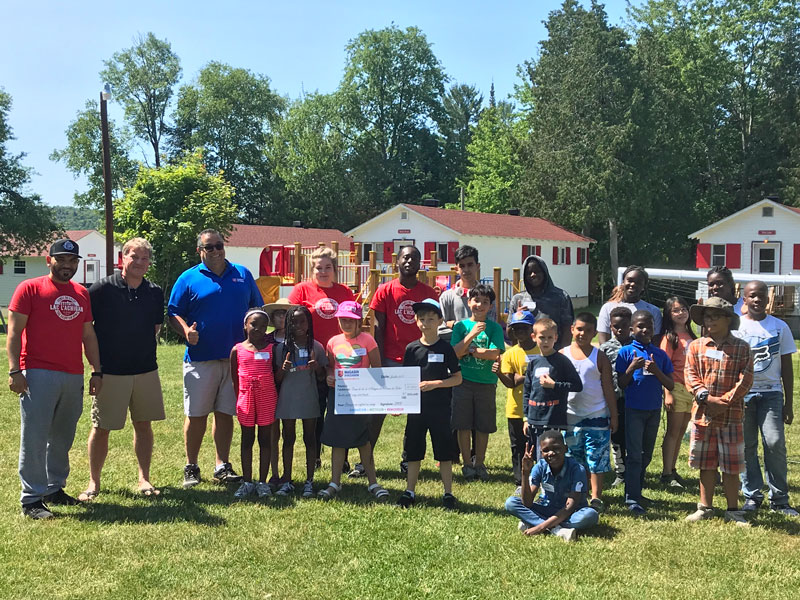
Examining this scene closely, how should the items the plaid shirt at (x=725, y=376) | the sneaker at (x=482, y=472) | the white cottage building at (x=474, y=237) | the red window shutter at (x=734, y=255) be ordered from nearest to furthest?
the plaid shirt at (x=725, y=376) → the sneaker at (x=482, y=472) → the red window shutter at (x=734, y=255) → the white cottage building at (x=474, y=237)

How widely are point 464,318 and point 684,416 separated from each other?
225cm

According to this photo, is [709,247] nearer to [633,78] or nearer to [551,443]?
[633,78]

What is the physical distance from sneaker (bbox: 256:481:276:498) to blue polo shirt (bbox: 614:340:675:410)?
10.1 ft

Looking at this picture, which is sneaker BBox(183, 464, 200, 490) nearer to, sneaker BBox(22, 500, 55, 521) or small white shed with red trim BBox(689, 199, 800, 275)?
sneaker BBox(22, 500, 55, 521)

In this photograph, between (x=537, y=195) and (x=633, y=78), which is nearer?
(x=633, y=78)

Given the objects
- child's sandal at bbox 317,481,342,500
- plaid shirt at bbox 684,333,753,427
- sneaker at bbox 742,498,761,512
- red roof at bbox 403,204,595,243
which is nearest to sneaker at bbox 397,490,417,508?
child's sandal at bbox 317,481,342,500

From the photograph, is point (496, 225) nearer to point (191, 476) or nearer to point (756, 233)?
point (756, 233)

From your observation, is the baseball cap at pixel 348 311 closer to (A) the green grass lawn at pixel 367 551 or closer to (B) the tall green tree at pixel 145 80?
(A) the green grass lawn at pixel 367 551

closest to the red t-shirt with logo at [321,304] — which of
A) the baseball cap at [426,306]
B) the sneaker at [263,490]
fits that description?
the baseball cap at [426,306]

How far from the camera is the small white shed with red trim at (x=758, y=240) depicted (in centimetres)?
3164

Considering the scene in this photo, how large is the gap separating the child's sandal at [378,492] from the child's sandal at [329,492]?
282 millimetres

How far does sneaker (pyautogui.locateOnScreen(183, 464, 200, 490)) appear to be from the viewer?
274 inches

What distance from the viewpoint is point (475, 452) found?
24.4 ft

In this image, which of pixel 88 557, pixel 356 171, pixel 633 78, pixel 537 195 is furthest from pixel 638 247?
pixel 88 557
